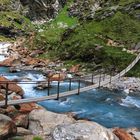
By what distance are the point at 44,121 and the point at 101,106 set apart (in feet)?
49.4

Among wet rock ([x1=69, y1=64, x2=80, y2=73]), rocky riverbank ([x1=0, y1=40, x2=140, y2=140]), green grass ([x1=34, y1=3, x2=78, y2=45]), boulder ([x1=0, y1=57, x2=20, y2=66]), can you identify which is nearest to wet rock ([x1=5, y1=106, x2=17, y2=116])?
rocky riverbank ([x1=0, y1=40, x2=140, y2=140])

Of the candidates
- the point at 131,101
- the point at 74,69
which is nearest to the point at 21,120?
the point at 131,101

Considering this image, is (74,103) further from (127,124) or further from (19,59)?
(19,59)

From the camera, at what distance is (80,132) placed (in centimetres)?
2220

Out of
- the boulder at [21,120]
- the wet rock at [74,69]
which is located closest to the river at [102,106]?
the boulder at [21,120]

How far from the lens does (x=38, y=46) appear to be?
91875 mm

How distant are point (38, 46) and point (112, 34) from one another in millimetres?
19405

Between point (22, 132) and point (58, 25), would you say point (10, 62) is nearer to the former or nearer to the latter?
point (22, 132)

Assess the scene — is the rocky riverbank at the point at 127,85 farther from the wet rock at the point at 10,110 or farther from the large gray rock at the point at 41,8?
the large gray rock at the point at 41,8

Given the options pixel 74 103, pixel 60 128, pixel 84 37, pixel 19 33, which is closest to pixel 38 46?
pixel 84 37

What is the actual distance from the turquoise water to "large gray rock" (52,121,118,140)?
391 inches

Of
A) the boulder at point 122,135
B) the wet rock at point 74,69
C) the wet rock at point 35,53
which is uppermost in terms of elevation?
the wet rock at point 35,53

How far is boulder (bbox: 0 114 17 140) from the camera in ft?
73.9

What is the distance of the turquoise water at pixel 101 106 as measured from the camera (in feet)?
115
